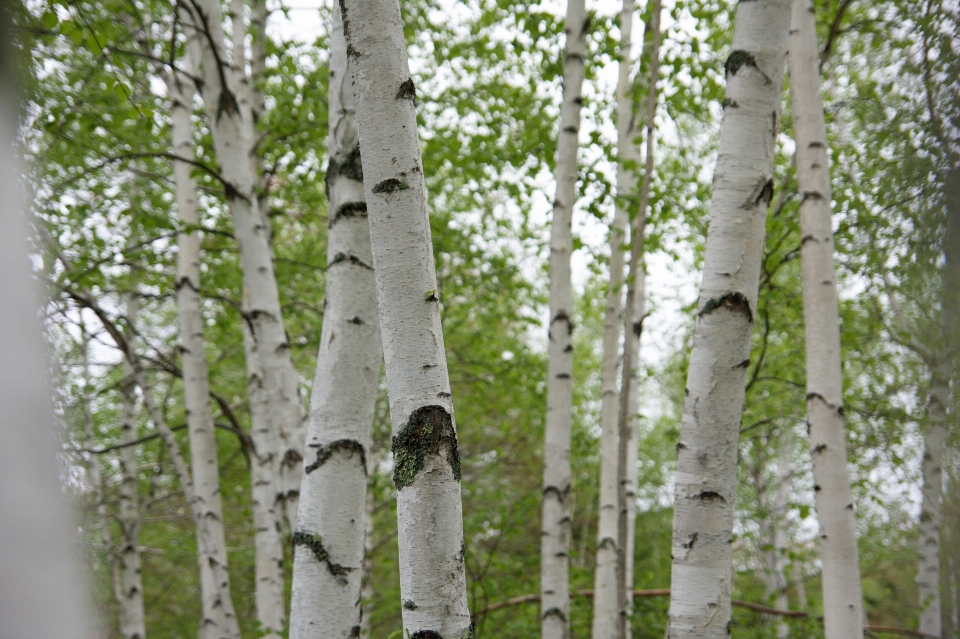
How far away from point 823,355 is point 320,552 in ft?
7.79

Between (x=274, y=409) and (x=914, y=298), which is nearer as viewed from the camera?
(x=914, y=298)

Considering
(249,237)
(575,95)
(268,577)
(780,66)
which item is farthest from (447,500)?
(268,577)

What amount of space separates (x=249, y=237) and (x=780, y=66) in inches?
103

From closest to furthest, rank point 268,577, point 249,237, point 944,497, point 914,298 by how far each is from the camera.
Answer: point 944,497 < point 914,298 < point 249,237 < point 268,577

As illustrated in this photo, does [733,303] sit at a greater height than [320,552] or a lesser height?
greater

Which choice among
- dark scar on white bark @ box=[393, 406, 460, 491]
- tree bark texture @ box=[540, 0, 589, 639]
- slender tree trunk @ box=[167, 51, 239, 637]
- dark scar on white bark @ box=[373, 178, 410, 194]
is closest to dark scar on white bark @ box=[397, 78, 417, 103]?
dark scar on white bark @ box=[373, 178, 410, 194]

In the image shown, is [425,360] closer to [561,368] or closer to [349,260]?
[349,260]

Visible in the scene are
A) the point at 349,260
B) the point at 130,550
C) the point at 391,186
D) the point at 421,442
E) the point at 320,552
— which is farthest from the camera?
the point at 130,550

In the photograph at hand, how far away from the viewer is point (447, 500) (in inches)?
50.1

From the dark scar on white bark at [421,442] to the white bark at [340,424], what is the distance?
592 mm

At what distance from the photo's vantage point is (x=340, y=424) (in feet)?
6.12

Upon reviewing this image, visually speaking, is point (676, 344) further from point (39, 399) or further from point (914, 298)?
point (39, 399)

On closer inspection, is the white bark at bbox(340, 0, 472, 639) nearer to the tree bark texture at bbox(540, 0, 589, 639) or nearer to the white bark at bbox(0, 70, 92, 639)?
the white bark at bbox(0, 70, 92, 639)

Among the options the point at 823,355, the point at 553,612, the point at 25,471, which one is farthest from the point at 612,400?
the point at 25,471
